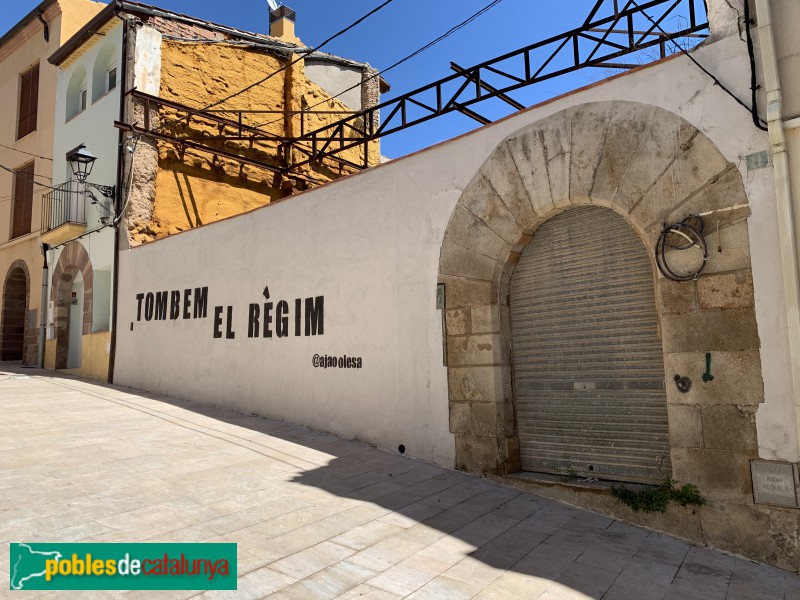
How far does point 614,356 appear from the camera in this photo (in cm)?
507

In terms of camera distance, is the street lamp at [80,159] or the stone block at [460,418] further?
the street lamp at [80,159]

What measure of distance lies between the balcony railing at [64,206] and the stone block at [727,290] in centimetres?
1194

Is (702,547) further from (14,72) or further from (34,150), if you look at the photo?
(14,72)

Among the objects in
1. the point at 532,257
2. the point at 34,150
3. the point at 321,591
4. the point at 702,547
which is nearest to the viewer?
the point at 321,591

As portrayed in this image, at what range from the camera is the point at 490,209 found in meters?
5.73

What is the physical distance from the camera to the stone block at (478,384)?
5.57 metres

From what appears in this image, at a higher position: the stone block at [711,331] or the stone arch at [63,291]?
the stone arch at [63,291]

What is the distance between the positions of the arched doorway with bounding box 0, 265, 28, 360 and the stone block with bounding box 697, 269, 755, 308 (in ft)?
54.6

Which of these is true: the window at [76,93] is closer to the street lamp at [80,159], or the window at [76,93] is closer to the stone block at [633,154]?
the street lamp at [80,159]

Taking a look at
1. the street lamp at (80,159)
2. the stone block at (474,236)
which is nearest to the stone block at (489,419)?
the stone block at (474,236)

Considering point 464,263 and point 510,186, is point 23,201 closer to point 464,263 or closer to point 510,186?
point 464,263

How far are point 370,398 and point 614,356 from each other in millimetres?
2806

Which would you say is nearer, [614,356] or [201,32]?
[614,356]

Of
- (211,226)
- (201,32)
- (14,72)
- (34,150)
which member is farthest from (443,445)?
(14,72)
